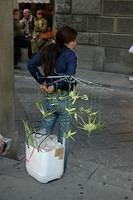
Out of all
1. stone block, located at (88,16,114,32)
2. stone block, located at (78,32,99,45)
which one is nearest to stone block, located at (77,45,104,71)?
stone block, located at (78,32,99,45)

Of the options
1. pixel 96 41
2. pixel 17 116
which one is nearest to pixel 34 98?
pixel 17 116

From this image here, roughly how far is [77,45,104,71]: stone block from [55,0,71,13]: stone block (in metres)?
0.98

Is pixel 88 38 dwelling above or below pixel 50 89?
below

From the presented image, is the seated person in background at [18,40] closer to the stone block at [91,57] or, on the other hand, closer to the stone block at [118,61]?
the stone block at [91,57]

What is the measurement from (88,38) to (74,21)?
57 cm

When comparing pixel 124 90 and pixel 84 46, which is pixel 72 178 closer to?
pixel 124 90

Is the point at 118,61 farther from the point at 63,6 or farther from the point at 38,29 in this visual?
the point at 38,29

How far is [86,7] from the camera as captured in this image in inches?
444

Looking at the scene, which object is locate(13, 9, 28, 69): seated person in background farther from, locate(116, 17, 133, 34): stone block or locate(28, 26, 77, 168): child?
locate(28, 26, 77, 168): child

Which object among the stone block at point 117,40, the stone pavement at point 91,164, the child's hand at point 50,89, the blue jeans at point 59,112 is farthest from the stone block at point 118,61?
the child's hand at point 50,89

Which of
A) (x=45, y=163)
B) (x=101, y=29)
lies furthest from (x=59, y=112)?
(x=101, y=29)

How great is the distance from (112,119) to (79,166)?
2419 mm

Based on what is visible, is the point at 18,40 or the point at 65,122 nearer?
the point at 65,122

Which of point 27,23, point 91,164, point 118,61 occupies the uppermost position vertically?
point 27,23
